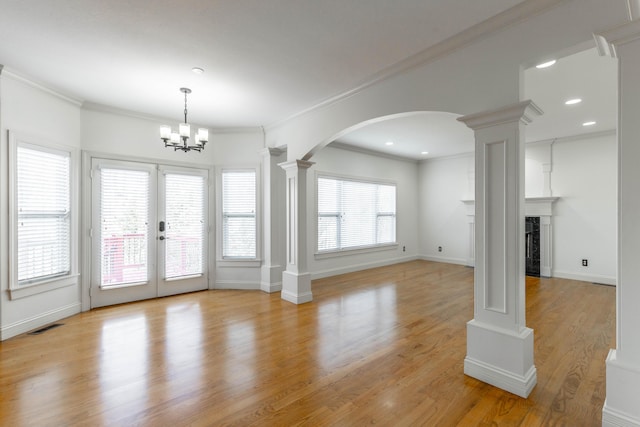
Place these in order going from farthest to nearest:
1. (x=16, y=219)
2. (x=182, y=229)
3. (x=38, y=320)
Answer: (x=182, y=229)
(x=38, y=320)
(x=16, y=219)

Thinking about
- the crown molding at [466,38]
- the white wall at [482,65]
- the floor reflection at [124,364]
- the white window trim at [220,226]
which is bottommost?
the floor reflection at [124,364]

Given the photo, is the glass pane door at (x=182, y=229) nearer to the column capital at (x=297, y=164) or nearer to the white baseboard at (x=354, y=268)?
the column capital at (x=297, y=164)

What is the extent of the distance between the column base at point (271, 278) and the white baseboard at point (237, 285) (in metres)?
0.12

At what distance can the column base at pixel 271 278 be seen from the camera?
515 cm

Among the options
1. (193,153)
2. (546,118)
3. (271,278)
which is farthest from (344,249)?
(546,118)

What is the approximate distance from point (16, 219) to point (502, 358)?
16.3 feet

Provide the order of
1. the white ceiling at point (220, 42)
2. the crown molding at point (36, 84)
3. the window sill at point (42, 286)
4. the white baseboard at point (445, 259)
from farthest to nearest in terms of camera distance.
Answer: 1. the white baseboard at point (445, 259)
2. the window sill at point (42, 286)
3. the crown molding at point (36, 84)
4. the white ceiling at point (220, 42)

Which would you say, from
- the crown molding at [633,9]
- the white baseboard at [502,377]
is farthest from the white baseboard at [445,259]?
the crown molding at [633,9]

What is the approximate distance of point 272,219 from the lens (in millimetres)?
5133

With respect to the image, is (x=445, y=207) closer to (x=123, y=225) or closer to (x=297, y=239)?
(x=297, y=239)

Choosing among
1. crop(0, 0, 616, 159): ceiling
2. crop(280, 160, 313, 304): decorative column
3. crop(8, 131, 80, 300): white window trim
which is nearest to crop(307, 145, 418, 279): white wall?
crop(280, 160, 313, 304): decorative column

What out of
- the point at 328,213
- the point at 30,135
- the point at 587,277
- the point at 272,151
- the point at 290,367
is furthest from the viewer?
the point at 328,213

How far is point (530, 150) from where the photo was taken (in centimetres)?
652

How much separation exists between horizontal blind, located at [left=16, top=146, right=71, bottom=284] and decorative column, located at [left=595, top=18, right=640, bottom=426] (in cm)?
534
